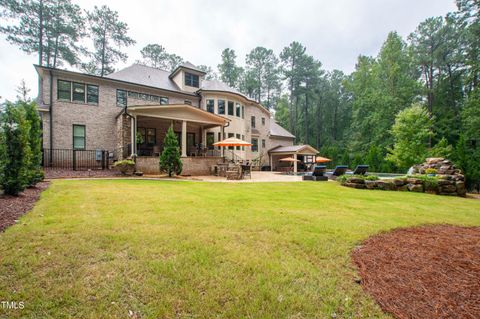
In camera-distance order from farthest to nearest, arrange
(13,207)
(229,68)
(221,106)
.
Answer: (229,68), (221,106), (13,207)

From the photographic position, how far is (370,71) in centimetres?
3117

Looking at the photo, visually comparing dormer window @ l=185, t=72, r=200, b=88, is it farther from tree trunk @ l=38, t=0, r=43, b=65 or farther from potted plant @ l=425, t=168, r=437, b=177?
potted plant @ l=425, t=168, r=437, b=177

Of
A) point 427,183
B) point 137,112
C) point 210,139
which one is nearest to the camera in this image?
point 427,183

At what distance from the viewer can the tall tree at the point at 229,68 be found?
3741 centimetres

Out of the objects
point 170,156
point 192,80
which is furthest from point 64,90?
point 192,80

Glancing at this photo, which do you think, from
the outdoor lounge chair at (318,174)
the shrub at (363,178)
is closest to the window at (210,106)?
the outdoor lounge chair at (318,174)

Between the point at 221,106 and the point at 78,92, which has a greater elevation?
the point at 221,106

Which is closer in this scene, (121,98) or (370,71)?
(121,98)

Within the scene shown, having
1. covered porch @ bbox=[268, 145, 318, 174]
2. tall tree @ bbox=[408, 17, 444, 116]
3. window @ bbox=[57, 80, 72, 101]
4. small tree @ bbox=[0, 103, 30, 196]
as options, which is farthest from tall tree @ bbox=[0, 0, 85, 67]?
tall tree @ bbox=[408, 17, 444, 116]

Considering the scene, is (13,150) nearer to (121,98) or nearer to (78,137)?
(78,137)

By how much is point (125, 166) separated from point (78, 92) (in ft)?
24.4

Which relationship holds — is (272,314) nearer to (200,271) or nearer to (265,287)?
(265,287)

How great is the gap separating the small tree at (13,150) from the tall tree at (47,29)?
21289 millimetres

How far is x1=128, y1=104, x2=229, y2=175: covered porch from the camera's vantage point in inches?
529
